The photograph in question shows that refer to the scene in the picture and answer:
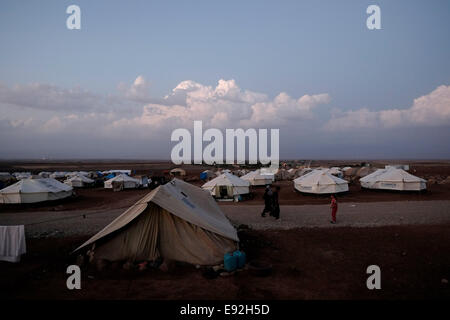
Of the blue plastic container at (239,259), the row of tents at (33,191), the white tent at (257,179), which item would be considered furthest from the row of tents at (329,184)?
the blue plastic container at (239,259)

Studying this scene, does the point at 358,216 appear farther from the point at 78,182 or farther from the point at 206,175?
the point at 78,182

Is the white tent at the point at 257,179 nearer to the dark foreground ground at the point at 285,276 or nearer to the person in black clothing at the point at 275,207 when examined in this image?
the person in black clothing at the point at 275,207

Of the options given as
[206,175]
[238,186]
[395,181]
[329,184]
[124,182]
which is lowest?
[206,175]

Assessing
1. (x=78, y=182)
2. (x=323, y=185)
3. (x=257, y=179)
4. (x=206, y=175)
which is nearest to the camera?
(x=323, y=185)

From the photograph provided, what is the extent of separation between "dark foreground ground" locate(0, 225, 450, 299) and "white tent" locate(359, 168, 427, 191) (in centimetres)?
1642

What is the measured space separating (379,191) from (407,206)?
8.65 metres

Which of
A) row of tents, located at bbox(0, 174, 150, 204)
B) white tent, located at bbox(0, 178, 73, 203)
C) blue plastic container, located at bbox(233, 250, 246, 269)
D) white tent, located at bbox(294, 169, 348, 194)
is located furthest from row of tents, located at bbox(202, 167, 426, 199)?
blue plastic container, located at bbox(233, 250, 246, 269)

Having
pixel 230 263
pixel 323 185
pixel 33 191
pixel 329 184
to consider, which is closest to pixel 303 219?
pixel 230 263

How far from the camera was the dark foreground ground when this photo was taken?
6.54 m

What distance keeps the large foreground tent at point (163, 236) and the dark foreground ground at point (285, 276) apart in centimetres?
62

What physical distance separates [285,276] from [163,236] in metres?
3.86

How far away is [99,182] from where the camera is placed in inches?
1660

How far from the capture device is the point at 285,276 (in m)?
7.52

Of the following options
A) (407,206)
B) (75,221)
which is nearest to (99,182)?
(75,221)
